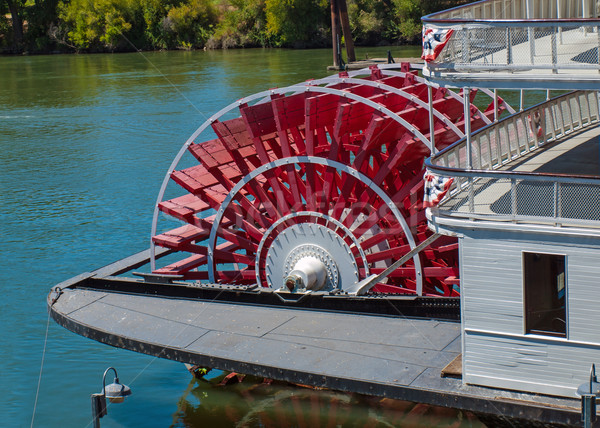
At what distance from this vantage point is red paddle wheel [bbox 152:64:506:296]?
28.0ft

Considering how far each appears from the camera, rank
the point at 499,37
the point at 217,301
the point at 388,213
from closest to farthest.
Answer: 1. the point at 499,37
2. the point at 217,301
3. the point at 388,213

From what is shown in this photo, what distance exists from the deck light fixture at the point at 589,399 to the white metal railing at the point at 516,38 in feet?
5.99


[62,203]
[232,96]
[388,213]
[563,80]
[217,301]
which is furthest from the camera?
[232,96]

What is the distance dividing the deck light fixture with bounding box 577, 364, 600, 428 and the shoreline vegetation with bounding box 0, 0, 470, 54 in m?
31.2

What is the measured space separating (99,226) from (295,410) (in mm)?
6583

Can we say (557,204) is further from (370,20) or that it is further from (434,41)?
(370,20)

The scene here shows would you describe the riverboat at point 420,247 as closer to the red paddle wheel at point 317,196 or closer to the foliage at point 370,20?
the red paddle wheel at point 317,196

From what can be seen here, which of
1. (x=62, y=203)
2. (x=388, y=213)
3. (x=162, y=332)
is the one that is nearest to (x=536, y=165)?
(x=388, y=213)

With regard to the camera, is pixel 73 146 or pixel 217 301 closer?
pixel 217 301

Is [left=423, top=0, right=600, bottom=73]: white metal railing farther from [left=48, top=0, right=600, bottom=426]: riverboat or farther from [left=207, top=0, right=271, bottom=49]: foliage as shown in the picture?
[left=207, top=0, right=271, bottom=49]: foliage

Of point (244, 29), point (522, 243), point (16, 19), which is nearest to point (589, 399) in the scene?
point (522, 243)

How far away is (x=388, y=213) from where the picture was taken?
9.36 meters

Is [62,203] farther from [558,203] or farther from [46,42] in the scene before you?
[46,42]

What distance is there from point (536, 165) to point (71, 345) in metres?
5.35
